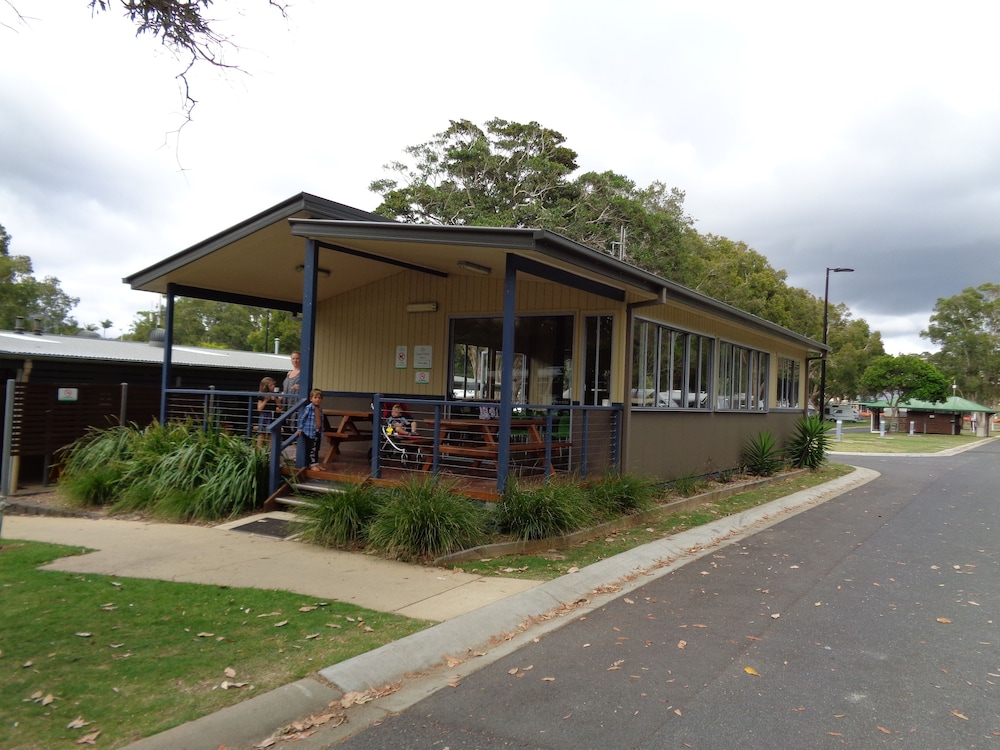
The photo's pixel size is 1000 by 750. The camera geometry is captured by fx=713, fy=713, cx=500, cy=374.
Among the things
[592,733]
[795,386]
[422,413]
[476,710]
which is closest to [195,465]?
[422,413]

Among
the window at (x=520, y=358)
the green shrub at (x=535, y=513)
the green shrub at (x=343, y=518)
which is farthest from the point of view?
the window at (x=520, y=358)

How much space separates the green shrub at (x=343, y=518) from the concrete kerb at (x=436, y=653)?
226 centimetres

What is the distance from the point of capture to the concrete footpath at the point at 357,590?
13.3 feet

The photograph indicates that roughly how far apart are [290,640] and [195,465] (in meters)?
5.27

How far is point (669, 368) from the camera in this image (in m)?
12.8

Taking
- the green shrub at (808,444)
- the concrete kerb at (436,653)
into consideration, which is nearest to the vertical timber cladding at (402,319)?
the concrete kerb at (436,653)

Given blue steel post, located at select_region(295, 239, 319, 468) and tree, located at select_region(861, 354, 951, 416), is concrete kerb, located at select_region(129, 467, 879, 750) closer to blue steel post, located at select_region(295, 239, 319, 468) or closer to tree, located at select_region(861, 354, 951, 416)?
blue steel post, located at select_region(295, 239, 319, 468)

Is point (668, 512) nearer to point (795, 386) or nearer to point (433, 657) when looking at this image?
point (433, 657)

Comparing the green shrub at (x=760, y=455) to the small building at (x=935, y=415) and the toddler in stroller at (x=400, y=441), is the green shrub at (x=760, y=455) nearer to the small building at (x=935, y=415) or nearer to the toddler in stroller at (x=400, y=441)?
the toddler in stroller at (x=400, y=441)

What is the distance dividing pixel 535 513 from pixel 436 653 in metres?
3.23

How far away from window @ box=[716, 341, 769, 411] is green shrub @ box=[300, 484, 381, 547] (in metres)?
9.21

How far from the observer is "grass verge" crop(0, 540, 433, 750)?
382 cm

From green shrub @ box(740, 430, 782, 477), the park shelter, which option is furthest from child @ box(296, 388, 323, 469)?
green shrub @ box(740, 430, 782, 477)

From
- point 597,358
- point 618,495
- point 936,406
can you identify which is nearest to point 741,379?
point 597,358
